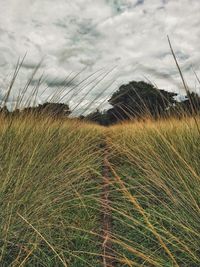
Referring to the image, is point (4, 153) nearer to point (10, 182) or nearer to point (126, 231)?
point (10, 182)

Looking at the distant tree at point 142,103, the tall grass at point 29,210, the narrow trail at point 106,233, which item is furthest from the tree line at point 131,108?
the narrow trail at point 106,233

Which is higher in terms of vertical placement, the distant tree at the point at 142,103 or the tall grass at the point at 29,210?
the distant tree at the point at 142,103

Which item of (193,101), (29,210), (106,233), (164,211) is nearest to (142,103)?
(164,211)

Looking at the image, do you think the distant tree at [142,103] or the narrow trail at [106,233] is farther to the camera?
the distant tree at [142,103]

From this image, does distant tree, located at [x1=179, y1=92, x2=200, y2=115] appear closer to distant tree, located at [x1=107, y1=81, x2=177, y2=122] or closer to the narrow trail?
distant tree, located at [x1=107, y1=81, x2=177, y2=122]

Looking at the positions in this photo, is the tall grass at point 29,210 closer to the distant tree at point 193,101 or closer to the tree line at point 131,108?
the tree line at point 131,108

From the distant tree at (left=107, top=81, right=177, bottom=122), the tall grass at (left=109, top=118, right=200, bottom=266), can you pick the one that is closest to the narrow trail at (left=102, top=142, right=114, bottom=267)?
the tall grass at (left=109, top=118, right=200, bottom=266)

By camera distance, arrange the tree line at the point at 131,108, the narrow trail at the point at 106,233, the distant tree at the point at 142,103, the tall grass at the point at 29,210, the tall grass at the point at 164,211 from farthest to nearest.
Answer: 1. the distant tree at the point at 142,103
2. the tree line at the point at 131,108
3. the tall grass at the point at 29,210
4. the tall grass at the point at 164,211
5. the narrow trail at the point at 106,233

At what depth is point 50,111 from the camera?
13.9 ft

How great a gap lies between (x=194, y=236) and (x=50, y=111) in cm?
239

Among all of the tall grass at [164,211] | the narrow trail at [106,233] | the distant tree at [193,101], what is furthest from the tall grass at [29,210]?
the distant tree at [193,101]

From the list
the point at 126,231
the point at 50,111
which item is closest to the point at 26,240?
the point at 126,231

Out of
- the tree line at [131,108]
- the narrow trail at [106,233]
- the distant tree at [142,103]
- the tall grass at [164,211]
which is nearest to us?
the narrow trail at [106,233]

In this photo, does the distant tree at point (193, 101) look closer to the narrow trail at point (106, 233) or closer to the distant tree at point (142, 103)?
the distant tree at point (142, 103)
